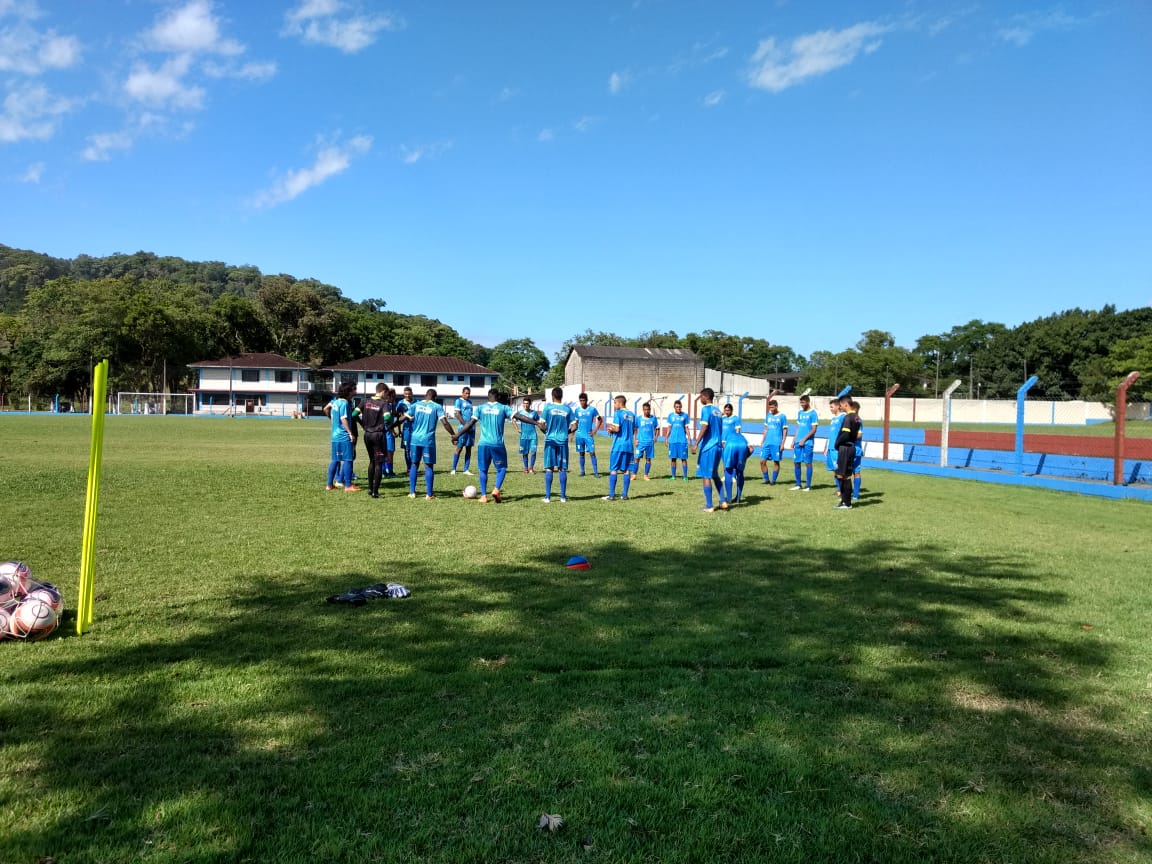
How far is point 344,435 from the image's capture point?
1384cm

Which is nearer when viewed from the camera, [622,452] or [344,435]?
[344,435]

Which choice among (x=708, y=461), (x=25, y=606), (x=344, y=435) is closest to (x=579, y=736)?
(x=25, y=606)

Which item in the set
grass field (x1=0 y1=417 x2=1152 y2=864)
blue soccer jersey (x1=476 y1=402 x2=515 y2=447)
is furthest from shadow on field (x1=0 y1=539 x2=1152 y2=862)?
blue soccer jersey (x1=476 y1=402 x2=515 y2=447)

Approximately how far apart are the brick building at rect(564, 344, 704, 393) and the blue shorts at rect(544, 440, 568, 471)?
57.8m

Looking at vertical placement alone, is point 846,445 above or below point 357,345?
below

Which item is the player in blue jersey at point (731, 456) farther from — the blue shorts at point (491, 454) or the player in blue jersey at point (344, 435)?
the player in blue jersey at point (344, 435)

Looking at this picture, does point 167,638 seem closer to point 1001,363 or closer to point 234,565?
point 234,565

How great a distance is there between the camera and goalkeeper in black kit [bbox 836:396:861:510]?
12656 mm

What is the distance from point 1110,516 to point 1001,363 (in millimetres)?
82675

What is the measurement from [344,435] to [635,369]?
62.2 meters

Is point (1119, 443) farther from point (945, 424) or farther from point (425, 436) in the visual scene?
point (425, 436)

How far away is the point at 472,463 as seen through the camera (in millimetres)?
21234

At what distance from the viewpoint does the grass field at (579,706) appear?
2.89 metres

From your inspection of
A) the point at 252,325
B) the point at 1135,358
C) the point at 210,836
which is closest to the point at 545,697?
the point at 210,836
